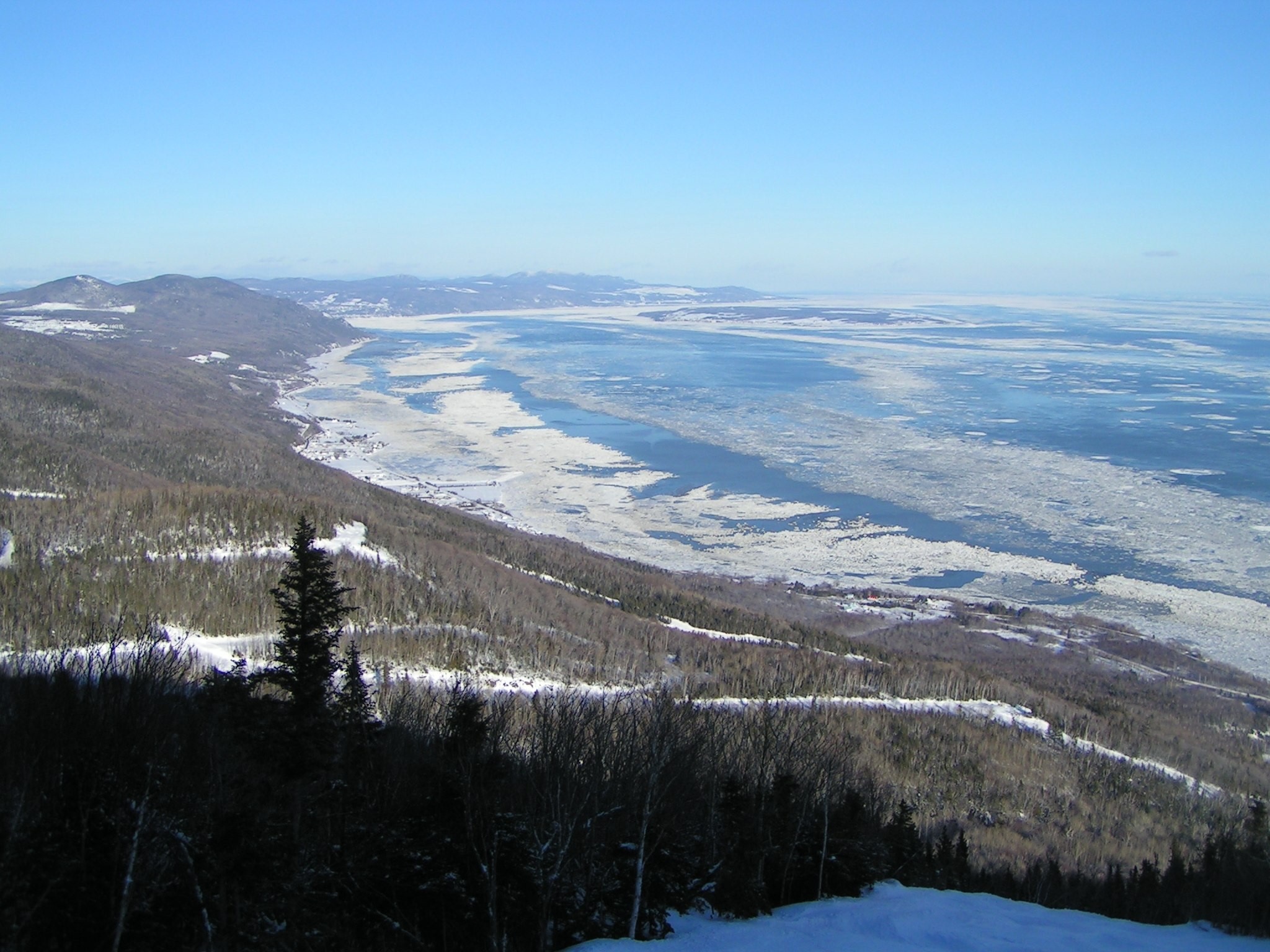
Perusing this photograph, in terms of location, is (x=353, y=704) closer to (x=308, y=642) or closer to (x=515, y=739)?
(x=308, y=642)

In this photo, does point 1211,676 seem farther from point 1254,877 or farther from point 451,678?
point 451,678

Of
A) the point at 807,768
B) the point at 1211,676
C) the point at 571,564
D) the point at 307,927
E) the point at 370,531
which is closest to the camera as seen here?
the point at 307,927

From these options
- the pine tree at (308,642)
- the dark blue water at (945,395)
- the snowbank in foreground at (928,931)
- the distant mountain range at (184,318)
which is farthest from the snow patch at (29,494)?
the distant mountain range at (184,318)

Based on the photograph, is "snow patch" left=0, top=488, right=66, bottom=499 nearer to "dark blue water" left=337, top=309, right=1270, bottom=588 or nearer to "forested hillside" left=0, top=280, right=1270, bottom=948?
"forested hillside" left=0, top=280, right=1270, bottom=948

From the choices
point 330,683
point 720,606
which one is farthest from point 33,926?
point 720,606

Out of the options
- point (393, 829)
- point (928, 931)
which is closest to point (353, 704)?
point (393, 829)
